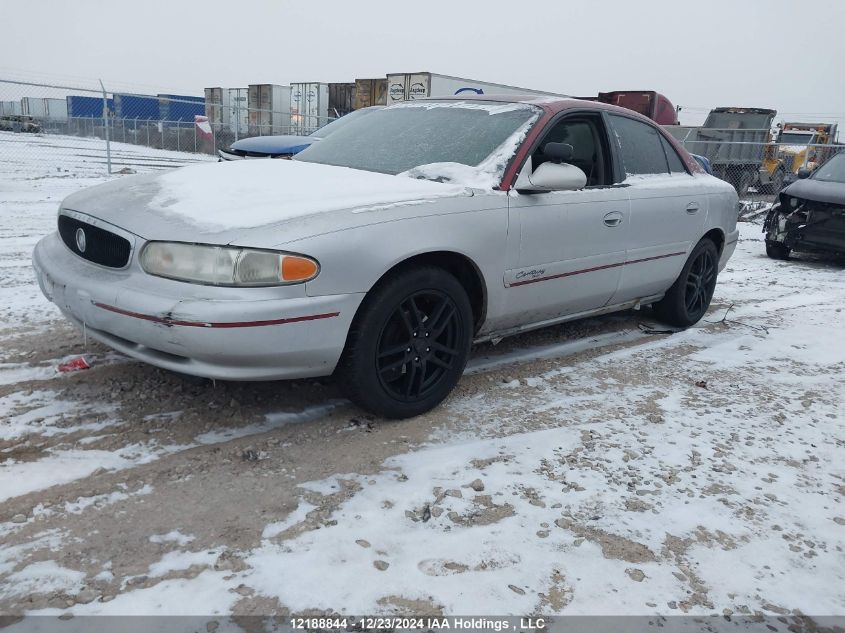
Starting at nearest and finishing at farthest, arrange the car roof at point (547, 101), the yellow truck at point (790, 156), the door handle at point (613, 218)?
the car roof at point (547, 101)
the door handle at point (613, 218)
the yellow truck at point (790, 156)

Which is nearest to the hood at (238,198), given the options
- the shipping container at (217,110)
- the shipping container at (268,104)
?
the shipping container at (268,104)

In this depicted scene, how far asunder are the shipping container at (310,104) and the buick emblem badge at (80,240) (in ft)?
81.9

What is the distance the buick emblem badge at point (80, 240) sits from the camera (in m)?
3.00

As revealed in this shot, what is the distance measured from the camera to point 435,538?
226cm

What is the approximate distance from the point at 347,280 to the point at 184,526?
3.68 feet

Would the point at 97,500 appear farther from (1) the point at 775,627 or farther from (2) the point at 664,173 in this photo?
(2) the point at 664,173

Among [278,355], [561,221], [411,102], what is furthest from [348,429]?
[411,102]

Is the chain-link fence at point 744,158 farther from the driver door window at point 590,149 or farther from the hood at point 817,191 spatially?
the driver door window at point 590,149

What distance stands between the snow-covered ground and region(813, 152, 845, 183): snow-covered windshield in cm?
599

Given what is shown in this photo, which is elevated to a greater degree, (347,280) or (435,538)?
(347,280)

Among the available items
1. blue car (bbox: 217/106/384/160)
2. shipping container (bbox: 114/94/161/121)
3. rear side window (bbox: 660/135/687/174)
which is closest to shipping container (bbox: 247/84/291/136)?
shipping container (bbox: 114/94/161/121)

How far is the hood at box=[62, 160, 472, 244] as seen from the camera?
271 centimetres

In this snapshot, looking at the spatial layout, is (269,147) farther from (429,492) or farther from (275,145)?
(429,492)

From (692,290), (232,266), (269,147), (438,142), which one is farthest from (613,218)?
(269,147)
